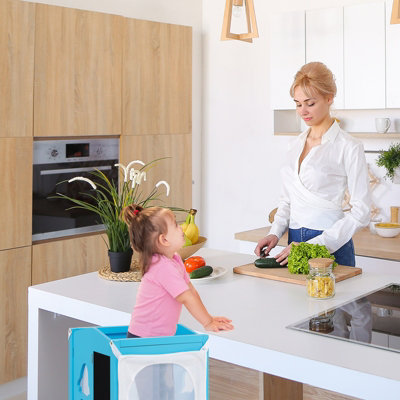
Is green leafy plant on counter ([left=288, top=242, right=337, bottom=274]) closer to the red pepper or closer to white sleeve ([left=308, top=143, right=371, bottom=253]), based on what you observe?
white sleeve ([left=308, top=143, right=371, bottom=253])

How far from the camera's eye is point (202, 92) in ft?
17.1

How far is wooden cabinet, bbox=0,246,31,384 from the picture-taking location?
11.7 feet

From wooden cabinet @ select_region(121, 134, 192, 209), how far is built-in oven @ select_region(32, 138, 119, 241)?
14cm

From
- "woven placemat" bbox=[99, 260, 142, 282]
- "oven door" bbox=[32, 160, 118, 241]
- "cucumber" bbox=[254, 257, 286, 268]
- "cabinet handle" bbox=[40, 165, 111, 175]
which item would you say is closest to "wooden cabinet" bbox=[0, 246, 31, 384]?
"oven door" bbox=[32, 160, 118, 241]

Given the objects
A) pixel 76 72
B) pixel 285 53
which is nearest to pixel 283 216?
pixel 76 72

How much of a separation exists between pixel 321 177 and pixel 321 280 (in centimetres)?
65

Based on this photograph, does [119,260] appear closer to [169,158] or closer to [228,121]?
[169,158]

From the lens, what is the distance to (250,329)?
1922mm

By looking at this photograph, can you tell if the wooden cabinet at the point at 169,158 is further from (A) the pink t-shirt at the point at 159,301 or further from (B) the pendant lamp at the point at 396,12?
(A) the pink t-shirt at the point at 159,301

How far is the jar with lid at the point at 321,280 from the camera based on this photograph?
2.19 metres

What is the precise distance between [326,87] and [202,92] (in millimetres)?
2632

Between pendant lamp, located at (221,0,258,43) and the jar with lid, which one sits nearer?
the jar with lid

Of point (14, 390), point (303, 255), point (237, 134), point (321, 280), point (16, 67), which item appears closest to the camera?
point (321, 280)

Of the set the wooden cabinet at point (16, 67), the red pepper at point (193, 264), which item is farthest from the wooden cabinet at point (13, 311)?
the red pepper at point (193, 264)
